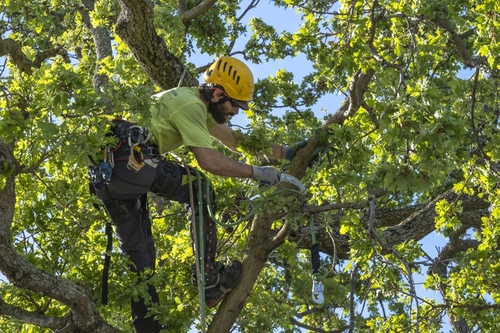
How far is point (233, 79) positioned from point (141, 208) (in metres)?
1.26

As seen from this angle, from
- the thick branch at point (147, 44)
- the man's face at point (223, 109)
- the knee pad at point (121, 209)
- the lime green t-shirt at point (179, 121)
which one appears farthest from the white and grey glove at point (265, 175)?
the thick branch at point (147, 44)

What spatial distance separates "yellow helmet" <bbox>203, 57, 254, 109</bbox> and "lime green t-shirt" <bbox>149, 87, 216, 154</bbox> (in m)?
0.31

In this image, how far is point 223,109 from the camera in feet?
23.3

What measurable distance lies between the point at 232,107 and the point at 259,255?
1170 mm

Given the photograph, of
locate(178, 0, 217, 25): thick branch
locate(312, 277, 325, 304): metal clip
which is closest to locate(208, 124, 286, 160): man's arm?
locate(312, 277, 325, 304): metal clip

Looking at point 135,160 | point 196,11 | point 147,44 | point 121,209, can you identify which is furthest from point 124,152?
point 196,11

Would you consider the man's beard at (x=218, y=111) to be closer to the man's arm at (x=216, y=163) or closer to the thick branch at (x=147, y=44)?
the man's arm at (x=216, y=163)

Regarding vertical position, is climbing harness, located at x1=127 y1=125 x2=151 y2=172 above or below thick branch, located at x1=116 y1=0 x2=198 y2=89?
below

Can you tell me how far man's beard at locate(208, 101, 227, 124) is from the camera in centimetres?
708

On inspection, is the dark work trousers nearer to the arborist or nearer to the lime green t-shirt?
the arborist

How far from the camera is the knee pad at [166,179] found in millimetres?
6727

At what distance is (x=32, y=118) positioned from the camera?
5.64 m

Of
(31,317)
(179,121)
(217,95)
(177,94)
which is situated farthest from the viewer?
(217,95)

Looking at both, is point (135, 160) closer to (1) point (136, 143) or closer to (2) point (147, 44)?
(1) point (136, 143)
